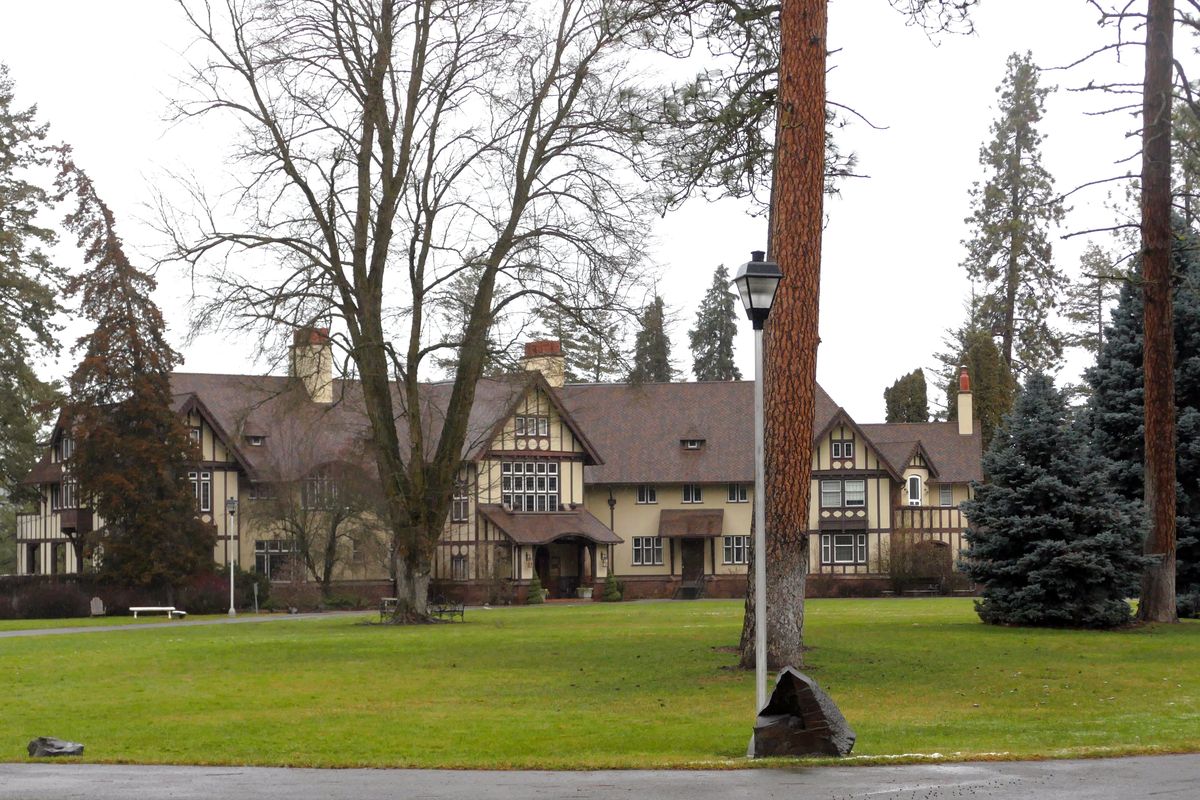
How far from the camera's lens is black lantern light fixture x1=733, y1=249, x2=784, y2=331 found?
13.6 meters

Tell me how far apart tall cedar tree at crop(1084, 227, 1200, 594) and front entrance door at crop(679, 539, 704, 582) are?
3321cm

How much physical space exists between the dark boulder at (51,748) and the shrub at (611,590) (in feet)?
164

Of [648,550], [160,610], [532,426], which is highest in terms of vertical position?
[532,426]

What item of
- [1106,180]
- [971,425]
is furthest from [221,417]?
[1106,180]

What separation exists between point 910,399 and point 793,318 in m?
67.8

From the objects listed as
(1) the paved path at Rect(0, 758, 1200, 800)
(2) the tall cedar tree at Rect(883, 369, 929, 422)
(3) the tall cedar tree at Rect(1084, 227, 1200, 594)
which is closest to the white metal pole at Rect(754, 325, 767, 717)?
(1) the paved path at Rect(0, 758, 1200, 800)

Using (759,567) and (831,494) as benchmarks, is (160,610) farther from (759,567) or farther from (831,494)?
(759,567)

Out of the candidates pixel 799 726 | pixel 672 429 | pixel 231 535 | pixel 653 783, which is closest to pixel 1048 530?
pixel 799 726

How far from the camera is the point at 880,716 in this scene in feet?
54.1

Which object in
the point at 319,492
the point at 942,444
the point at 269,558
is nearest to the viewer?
the point at 319,492

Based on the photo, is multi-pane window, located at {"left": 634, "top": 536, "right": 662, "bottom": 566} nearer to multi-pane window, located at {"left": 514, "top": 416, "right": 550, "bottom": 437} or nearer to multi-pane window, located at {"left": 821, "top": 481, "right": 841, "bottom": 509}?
multi-pane window, located at {"left": 514, "top": 416, "right": 550, "bottom": 437}

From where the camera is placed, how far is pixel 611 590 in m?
64.0

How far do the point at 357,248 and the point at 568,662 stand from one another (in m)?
16.7

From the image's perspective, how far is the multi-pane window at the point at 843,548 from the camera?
65.9 metres
